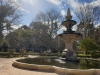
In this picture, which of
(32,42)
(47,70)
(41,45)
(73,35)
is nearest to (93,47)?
(73,35)

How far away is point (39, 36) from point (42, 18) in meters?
7.38

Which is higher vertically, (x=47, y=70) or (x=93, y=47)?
(x=93, y=47)

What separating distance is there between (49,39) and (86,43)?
77.5 feet

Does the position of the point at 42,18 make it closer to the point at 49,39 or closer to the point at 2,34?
the point at 49,39

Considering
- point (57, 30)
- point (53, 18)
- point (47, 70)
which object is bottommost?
point (47, 70)

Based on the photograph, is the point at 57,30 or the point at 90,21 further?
the point at 57,30

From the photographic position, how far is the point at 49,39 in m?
52.1

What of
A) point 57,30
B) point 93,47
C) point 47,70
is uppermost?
point 57,30

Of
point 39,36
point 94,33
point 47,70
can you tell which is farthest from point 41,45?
point 47,70

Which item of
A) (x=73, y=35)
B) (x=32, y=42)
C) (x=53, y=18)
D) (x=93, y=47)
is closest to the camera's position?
(x=73, y=35)

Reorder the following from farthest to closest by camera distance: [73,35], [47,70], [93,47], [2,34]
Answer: [2,34] < [93,47] < [73,35] < [47,70]

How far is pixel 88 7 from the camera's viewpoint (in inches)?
1693

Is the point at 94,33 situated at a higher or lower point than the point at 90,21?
lower

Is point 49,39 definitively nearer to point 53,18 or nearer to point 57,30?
point 57,30
